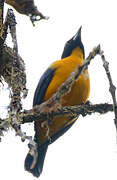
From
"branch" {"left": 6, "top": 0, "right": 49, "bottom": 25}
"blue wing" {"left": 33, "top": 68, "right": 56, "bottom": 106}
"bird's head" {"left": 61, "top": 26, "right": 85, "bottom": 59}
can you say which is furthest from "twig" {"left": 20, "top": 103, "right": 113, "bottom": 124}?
"bird's head" {"left": 61, "top": 26, "right": 85, "bottom": 59}

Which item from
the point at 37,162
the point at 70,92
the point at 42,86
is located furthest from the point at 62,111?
the point at 37,162

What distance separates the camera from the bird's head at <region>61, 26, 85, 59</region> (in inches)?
223

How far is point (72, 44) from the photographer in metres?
5.77

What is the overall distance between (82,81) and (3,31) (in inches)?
70.6

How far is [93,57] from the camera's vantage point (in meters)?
1.76

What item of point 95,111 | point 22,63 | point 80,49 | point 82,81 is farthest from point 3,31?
point 80,49

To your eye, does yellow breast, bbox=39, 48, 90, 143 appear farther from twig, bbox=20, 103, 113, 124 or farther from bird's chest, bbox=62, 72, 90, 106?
twig, bbox=20, 103, 113, 124

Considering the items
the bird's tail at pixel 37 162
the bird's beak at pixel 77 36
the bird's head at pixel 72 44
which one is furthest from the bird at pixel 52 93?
the bird's beak at pixel 77 36

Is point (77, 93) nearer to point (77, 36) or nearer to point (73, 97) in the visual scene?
point (73, 97)

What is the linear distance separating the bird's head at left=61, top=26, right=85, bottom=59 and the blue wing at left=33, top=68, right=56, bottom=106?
1.19 m

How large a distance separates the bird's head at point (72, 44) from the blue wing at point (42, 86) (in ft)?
3.90

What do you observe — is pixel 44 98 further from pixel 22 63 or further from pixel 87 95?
pixel 22 63

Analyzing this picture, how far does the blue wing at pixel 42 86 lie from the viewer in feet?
14.4

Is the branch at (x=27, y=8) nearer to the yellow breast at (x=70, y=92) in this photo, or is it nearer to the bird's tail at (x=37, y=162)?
the yellow breast at (x=70, y=92)
